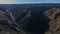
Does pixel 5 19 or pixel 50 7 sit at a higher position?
pixel 50 7

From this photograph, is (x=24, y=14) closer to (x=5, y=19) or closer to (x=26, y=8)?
(x=26, y=8)

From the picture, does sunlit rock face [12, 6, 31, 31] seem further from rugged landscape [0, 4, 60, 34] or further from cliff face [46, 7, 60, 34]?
cliff face [46, 7, 60, 34]

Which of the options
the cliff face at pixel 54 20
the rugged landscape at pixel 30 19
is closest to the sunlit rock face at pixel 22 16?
the rugged landscape at pixel 30 19

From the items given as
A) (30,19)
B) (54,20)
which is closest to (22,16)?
(30,19)

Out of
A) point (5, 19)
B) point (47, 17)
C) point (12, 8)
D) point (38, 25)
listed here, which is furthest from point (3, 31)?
point (47, 17)

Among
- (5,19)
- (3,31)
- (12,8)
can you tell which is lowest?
(3,31)

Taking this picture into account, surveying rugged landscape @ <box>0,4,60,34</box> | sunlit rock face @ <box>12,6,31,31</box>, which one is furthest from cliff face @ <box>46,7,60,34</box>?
sunlit rock face @ <box>12,6,31,31</box>

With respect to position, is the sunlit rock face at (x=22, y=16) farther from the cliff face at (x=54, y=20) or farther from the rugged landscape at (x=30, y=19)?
the cliff face at (x=54, y=20)

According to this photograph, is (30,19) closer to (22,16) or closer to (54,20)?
(22,16)
